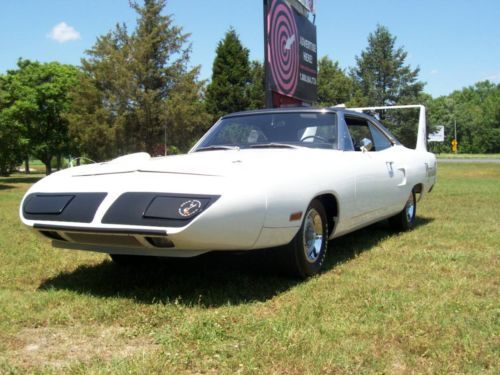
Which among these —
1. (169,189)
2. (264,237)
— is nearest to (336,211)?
(264,237)

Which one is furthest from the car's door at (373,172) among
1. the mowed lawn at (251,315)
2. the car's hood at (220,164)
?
the car's hood at (220,164)

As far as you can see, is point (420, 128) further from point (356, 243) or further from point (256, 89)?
point (256, 89)

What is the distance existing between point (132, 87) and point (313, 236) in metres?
30.2

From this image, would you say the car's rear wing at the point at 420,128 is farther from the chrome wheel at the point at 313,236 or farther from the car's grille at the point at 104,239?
the car's grille at the point at 104,239

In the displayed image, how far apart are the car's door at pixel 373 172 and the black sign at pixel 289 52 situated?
173 inches

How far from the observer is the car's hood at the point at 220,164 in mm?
3447

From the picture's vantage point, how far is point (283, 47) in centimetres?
1132

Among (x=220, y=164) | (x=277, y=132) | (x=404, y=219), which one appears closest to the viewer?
(x=220, y=164)

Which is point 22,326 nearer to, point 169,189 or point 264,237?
point 169,189

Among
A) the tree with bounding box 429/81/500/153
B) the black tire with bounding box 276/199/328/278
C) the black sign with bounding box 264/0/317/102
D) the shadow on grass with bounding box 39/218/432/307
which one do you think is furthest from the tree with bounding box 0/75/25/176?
the tree with bounding box 429/81/500/153

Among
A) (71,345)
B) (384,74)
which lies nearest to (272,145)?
(71,345)

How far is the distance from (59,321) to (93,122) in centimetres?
3176

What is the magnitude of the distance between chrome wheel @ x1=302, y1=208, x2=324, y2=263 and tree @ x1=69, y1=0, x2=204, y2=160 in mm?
28999

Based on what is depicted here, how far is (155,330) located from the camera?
2.93m
